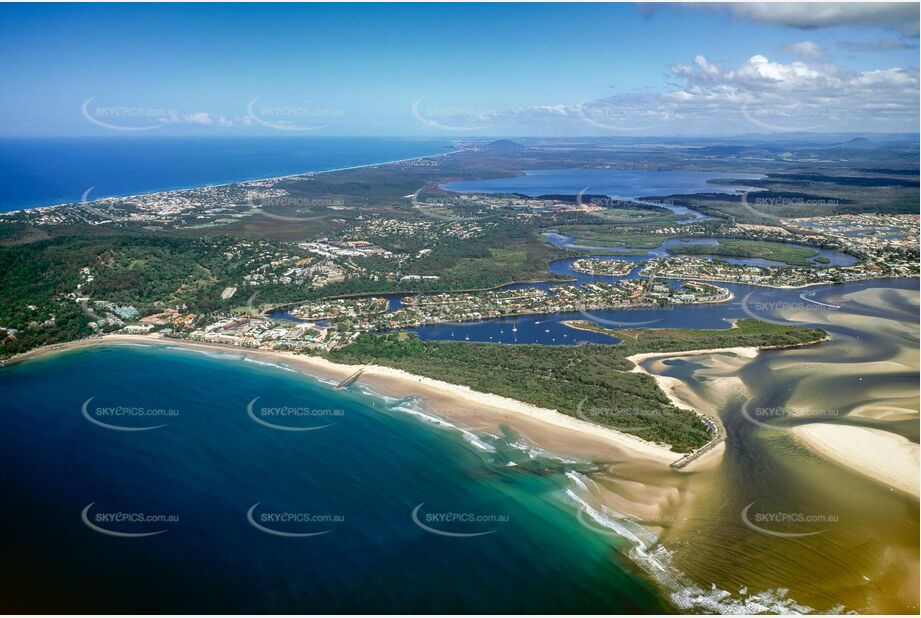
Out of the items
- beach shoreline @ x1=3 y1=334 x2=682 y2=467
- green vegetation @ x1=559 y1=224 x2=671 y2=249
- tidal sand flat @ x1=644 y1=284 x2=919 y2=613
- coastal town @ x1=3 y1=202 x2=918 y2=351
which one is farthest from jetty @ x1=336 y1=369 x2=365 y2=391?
green vegetation @ x1=559 y1=224 x2=671 y2=249

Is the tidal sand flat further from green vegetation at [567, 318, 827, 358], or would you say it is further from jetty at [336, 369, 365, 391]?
jetty at [336, 369, 365, 391]

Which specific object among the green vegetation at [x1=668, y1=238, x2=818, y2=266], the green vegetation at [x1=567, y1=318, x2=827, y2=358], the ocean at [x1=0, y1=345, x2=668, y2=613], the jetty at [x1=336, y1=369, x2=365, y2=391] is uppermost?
the green vegetation at [x1=668, y1=238, x2=818, y2=266]

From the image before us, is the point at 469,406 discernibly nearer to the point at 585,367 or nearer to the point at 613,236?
the point at 585,367

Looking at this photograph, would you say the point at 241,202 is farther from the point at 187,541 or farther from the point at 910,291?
the point at 910,291

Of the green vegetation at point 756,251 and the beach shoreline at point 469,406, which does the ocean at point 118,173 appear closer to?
the beach shoreline at point 469,406

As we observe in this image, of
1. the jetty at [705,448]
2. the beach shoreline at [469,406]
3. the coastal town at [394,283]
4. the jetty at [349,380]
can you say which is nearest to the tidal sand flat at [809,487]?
the jetty at [705,448]

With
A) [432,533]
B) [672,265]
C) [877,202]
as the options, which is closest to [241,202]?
[672,265]
